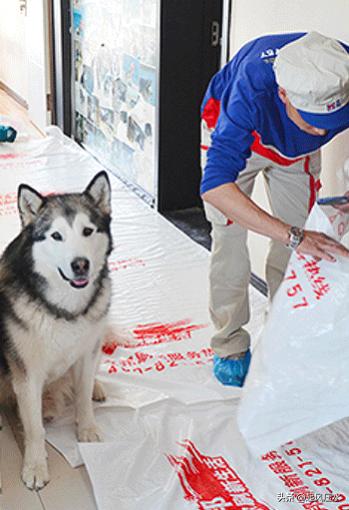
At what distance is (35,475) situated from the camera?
1666 millimetres

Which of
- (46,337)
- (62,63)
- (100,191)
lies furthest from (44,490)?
(62,63)

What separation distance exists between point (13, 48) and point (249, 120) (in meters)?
5.18

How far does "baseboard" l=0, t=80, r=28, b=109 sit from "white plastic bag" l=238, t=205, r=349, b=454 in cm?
485

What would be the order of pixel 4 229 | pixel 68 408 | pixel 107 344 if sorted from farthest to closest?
pixel 4 229
pixel 107 344
pixel 68 408

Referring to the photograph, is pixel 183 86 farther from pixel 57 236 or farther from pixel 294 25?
pixel 57 236

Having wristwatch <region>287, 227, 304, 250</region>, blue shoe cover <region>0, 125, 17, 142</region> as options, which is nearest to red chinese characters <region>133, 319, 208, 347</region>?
wristwatch <region>287, 227, 304, 250</region>

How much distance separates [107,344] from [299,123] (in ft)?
3.40

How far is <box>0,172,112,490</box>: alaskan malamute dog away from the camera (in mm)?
1617

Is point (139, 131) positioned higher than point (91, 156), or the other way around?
point (139, 131)

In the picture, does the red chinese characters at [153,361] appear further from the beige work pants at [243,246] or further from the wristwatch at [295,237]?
the wristwatch at [295,237]

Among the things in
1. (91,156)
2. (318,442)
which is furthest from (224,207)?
(91,156)

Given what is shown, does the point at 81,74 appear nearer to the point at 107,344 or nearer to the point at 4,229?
the point at 4,229

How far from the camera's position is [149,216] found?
3.42 metres

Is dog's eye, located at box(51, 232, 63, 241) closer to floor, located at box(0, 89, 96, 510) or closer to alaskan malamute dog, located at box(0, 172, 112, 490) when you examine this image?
alaskan malamute dog, located at box(0, 172, 112, 490)
